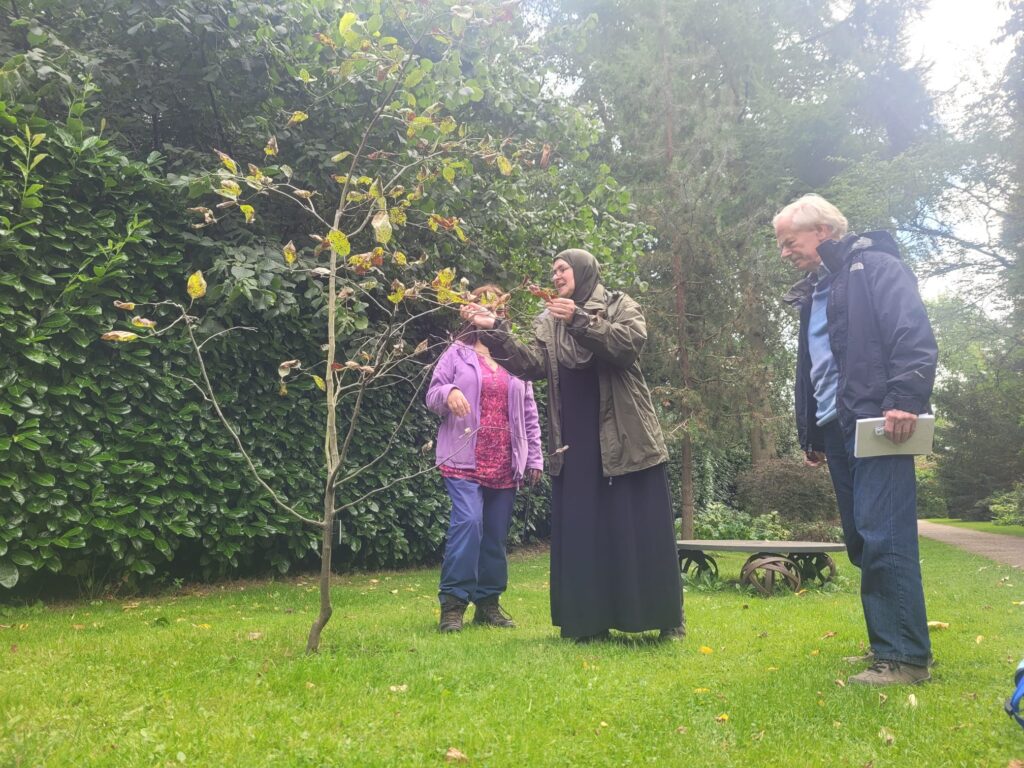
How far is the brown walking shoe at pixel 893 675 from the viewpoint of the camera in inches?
119

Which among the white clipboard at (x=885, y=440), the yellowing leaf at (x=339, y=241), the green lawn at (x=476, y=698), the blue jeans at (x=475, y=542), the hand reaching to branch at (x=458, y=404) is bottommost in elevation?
the green lawn at (x=476, y=698)

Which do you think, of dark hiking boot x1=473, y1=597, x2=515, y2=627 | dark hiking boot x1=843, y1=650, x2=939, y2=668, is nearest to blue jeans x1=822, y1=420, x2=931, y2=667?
dark hiking boot x1=843, y1=650, x2=939, y2=668

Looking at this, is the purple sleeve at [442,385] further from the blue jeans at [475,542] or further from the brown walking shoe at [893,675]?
the brown walking shoe at [893,675]

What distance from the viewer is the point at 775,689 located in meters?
3.04

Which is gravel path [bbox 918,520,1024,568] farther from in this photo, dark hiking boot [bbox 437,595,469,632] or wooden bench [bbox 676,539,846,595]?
dark hiking boot [bbox 437,595,469,632]

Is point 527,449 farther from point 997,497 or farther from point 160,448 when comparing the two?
point 997,497

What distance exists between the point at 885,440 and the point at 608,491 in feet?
4.64

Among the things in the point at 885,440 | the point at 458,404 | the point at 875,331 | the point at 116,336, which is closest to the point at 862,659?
the point at 885,440

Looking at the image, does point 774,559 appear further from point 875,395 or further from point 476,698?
point 476,698

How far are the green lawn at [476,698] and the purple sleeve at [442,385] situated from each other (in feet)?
4.37

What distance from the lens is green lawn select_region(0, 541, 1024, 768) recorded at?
90.0 inches

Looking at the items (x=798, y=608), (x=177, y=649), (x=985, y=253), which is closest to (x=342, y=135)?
(x=177, y=649)

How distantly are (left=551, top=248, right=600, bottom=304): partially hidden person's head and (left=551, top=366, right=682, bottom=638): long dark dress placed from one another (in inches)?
25.1

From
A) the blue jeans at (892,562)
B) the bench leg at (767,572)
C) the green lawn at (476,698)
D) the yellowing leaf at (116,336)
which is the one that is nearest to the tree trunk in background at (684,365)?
the bench leg at (767,572)
